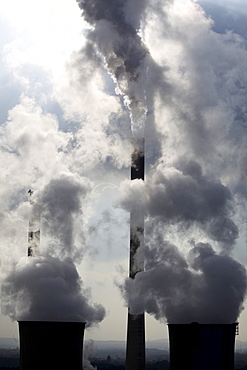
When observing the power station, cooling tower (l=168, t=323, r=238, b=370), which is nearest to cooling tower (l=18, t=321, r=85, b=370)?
→ the power station

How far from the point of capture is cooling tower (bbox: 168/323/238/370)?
20.0 metres

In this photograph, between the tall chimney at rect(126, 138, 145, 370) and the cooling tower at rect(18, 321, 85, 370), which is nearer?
the cooling tower at rect(18, 321, 85, 370)

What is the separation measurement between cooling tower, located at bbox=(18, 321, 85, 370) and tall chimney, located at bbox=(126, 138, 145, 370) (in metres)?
5.28

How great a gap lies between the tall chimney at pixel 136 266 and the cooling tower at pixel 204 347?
5854 mm

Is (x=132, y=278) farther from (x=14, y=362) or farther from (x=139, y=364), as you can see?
(x=14, y=362)

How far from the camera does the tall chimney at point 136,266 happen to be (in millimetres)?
26500

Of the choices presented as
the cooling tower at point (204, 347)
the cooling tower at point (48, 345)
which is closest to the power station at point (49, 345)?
the cooling tower at point (48, 345)

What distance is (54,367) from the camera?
70.6 feet

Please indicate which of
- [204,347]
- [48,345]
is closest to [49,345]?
[48,345]

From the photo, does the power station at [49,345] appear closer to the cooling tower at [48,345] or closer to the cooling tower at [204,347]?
the cooling tower at [48,345]

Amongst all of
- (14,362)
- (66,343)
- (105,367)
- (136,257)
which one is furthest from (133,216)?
(14,362)

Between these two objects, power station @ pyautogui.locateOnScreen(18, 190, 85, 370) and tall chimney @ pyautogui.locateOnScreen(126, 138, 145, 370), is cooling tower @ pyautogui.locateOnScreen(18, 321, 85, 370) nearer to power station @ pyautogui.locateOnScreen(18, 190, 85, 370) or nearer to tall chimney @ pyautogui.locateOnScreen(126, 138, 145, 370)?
power station @ pyautogui.locateOnScreen(18, 190, 85, 370)

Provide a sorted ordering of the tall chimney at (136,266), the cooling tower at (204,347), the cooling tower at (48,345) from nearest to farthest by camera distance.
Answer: the cooling tower at (204,347)
the cooling tower at (48,345)
the tall chimney at (136,266)

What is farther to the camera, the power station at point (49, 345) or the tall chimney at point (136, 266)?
the tall chimney at point (136, 266)
